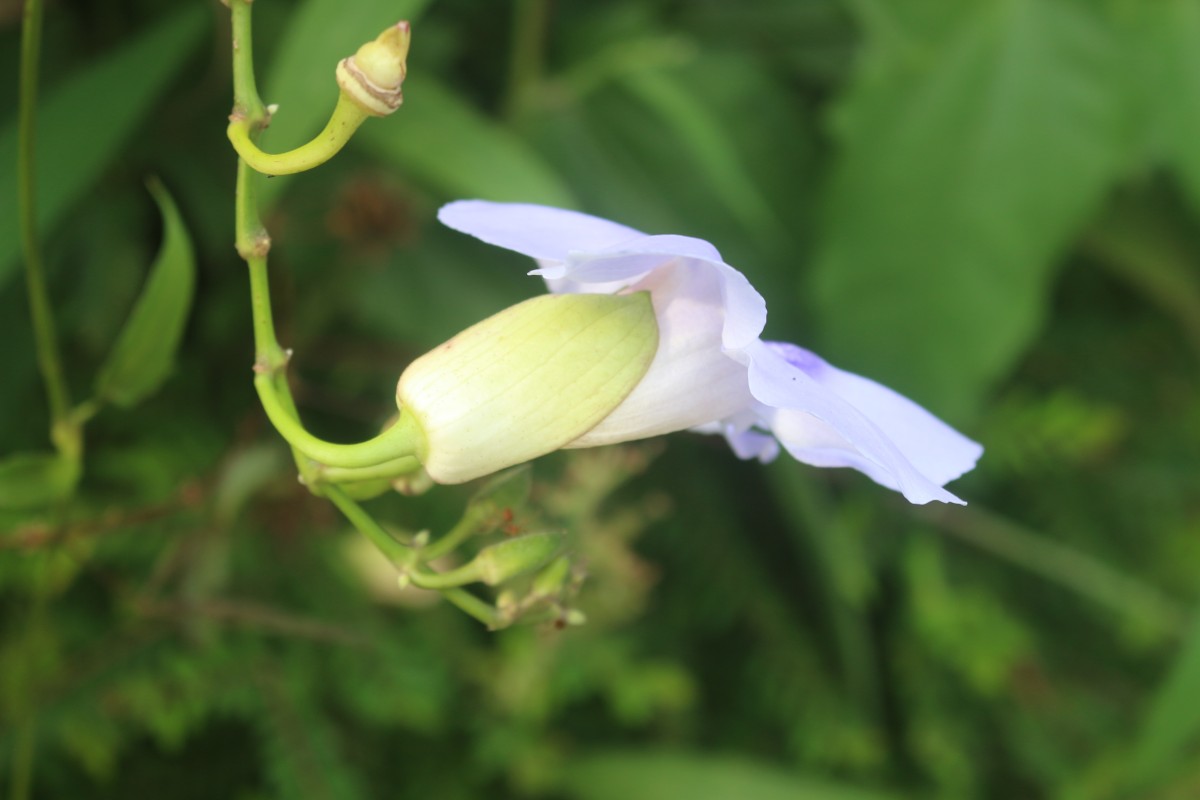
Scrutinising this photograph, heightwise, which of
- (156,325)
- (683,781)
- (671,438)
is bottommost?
(683,781)

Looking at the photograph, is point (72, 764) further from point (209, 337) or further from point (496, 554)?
point (496, 554)

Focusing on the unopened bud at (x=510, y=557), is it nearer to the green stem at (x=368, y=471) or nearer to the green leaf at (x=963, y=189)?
the green stem at (x=368, y=471)

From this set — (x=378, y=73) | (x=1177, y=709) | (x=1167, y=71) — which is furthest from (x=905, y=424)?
(x=1167, y=71)

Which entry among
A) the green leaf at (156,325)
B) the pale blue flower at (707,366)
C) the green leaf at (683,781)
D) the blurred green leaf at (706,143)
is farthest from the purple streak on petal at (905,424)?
the green leaf at (683,781)

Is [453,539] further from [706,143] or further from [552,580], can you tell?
[706,143]

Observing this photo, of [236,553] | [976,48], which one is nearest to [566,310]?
[236,553]

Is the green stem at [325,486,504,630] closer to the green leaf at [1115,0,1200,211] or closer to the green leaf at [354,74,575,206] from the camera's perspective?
the green leaf at [354,74,575,206]
